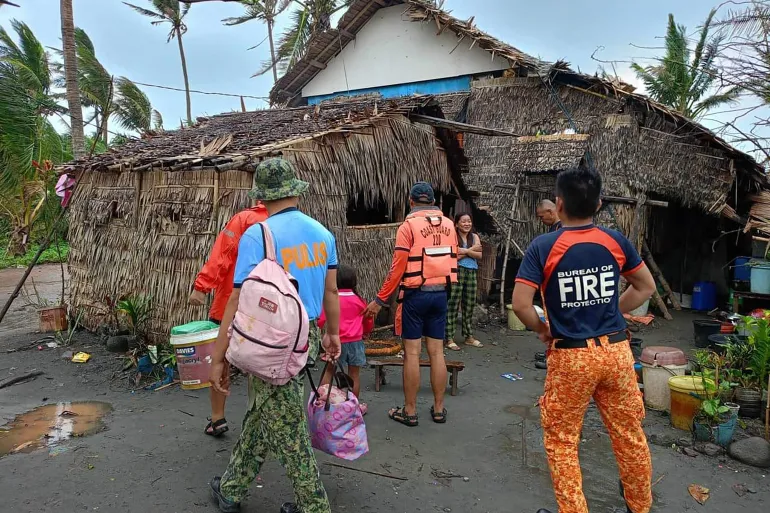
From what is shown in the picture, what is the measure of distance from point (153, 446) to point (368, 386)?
2247 mm

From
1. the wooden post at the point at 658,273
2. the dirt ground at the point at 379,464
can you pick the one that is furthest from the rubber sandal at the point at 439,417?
the wooden post at the point at 658,273

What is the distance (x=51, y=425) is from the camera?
457 cm

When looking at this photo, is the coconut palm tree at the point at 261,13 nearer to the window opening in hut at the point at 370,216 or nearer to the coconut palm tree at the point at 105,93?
the coconut palm tree at the point at 105,93

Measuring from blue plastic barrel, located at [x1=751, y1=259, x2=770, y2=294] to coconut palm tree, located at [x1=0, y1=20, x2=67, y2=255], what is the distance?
425 inches

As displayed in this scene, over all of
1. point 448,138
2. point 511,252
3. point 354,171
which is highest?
point 448,138

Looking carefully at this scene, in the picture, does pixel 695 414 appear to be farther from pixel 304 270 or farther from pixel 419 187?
pixel 304 270

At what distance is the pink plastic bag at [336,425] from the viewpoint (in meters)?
2.96

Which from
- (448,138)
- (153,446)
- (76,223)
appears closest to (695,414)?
(153,446)

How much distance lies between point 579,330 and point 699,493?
6.01 feet

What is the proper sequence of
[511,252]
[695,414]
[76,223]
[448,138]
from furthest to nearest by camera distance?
1. [511,252]
2. [448,138]
3. [76,223]
4. [695,414]

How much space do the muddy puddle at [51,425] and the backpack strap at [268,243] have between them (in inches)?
115

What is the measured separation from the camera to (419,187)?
4.51m

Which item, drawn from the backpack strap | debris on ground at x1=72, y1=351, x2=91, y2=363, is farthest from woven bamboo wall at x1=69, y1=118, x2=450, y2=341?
the backpack strap

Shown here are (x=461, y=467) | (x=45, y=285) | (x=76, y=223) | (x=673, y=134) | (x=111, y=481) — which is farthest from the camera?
(x=45, y=285)
